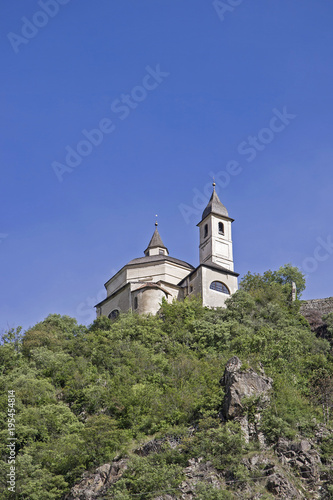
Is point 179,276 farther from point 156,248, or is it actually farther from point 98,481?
point 98,481

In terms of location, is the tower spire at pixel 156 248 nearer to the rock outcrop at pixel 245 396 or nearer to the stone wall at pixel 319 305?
the stone wall at pixel 319 305

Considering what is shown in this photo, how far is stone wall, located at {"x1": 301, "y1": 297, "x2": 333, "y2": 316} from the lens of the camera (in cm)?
6003

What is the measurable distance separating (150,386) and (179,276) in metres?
21.9

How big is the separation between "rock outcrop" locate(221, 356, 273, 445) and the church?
1944 cm

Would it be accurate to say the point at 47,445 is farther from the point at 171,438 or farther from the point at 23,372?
the point at 23,372

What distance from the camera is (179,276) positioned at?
64.1 metres

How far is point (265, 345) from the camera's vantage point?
146 ft

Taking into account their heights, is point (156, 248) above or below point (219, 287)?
above

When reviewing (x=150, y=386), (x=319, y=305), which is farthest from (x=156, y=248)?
(x=150, y=386)

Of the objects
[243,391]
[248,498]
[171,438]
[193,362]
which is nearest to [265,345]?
[193,362]

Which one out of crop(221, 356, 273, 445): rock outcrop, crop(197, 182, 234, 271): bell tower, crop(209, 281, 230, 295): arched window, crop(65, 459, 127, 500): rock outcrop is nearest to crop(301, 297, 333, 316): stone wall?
crop(209, 281, 230, 295): arched window

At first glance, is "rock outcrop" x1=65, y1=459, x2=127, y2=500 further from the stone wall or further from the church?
the stone wall

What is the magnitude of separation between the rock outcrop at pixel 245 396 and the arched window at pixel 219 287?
2043 centimetres

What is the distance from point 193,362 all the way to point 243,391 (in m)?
7.25
